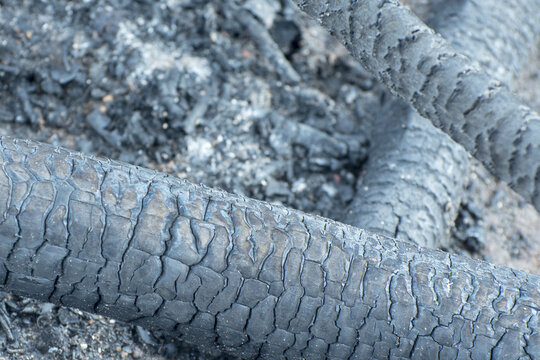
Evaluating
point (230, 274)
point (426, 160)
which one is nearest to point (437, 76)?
point (426, 160)

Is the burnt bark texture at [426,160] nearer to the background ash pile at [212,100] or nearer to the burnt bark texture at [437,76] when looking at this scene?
the background ash pile at [212,100]

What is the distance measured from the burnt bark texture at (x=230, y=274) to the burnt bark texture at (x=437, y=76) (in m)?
0.34

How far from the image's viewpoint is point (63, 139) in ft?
6.54

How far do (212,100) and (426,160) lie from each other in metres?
0.81

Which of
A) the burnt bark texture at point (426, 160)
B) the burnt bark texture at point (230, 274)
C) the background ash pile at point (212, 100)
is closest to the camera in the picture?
the burnt bark texture at point (230, 274)

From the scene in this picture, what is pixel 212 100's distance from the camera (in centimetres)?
216

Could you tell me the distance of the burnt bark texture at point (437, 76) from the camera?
1412mm

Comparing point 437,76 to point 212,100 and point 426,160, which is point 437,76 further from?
point 212,100

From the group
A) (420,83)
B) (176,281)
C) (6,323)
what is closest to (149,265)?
(176,281)

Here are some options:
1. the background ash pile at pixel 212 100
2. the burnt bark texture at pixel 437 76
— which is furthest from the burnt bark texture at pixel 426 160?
the burnt bark texture at pixel 437 76

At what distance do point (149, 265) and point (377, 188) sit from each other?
0.94 meters

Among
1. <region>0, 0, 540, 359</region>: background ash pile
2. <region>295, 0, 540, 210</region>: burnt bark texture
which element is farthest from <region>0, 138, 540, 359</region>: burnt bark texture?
<region>0, 0, 540, 359</region>: background ash pile

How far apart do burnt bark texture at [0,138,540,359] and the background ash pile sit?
0.67m

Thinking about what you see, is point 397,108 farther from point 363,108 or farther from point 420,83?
point 420,83
